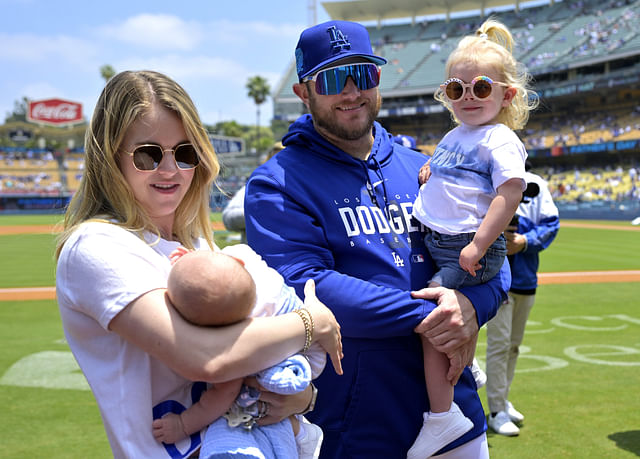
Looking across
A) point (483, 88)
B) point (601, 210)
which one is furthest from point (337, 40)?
point (601, 210)

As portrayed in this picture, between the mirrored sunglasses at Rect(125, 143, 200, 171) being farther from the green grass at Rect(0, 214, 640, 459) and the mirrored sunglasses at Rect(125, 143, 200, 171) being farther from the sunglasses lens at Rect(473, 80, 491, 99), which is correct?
the sunglasses lens at Rect(473, 80, 491, 99)

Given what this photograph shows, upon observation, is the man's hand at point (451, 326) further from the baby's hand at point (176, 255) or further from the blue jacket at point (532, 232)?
the blue jacket at point (532, 232)

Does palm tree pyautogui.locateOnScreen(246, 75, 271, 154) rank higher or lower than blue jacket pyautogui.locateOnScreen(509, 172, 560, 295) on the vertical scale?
higher

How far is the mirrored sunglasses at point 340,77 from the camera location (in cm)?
262

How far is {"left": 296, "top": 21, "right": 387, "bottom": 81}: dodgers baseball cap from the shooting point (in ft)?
8.61

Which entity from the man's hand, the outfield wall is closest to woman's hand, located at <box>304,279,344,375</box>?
the man's hand

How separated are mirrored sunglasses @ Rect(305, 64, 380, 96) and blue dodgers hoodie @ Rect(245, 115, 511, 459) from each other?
35 centimetres

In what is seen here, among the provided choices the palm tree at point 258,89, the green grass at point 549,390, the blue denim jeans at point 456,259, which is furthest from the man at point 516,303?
the palm tree at point 258,89

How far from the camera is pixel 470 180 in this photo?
8.57ft

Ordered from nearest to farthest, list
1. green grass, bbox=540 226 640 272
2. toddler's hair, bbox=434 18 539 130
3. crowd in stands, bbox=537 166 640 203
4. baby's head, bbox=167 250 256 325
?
baby's head, bbox=167 250 256 325 < toddler's hair, bbox=434 18 539 130 < green grass, bbox=540 226 640 272 < crowd in stands, bbox=537 166 640 203

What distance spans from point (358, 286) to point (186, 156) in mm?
882

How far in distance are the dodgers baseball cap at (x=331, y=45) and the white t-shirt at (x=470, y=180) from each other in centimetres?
65

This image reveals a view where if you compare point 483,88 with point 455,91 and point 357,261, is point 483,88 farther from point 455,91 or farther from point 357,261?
point 357,261

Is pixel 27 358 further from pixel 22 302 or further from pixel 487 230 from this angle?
pixel 487 230
